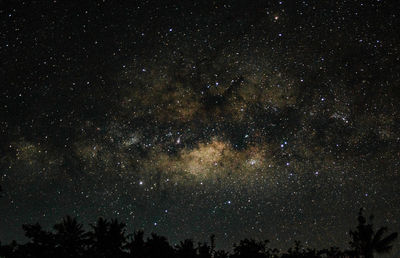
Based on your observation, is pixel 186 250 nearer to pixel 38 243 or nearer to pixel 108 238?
pixel 108 238

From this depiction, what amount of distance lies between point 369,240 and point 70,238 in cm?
2160

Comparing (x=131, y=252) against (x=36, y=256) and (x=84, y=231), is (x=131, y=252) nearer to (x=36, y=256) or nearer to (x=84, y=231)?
(x=84, y=231)

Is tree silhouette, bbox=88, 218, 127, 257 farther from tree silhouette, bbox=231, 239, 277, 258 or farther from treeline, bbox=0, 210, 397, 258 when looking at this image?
tree silhouette, bbox=231, 239, 277, 258

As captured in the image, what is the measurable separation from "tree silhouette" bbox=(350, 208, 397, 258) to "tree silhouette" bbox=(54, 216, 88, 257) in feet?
65.2

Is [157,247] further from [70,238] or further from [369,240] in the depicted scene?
[369,240]

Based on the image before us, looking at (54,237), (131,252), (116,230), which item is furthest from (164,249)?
(54,237)

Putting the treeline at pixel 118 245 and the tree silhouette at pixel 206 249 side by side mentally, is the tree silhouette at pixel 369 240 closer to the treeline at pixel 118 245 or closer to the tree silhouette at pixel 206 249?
the treeline at pixel 118 245

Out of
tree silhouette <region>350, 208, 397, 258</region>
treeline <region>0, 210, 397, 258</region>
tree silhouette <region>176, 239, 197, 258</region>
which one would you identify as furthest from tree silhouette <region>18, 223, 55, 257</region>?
tree silhouette <region>350, 208, 397, 258</region>

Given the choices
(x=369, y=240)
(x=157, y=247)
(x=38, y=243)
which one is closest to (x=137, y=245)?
(x=157, y=247)

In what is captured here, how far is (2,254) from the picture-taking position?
52.3 feet

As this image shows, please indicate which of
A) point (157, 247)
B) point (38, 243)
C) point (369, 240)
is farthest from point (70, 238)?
point (369, 240)

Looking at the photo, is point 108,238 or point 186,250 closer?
point 108,238

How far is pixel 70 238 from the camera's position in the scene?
1830cm

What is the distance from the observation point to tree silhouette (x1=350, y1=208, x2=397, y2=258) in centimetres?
2447
